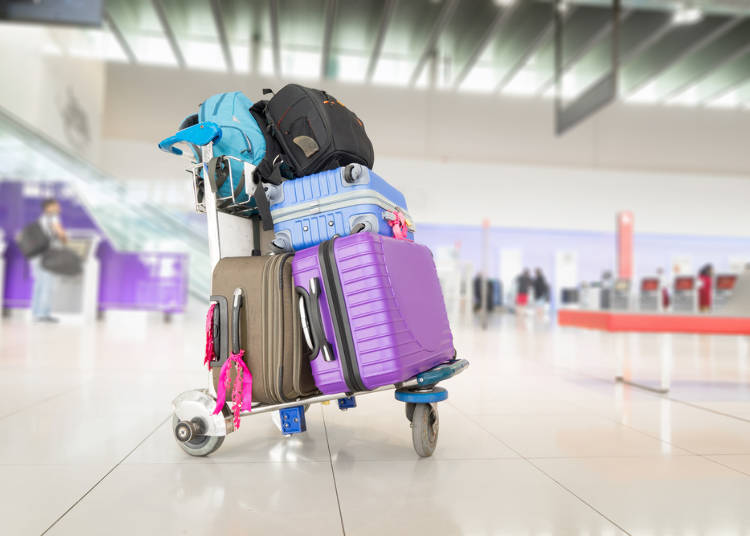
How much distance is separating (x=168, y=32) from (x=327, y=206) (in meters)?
10.8

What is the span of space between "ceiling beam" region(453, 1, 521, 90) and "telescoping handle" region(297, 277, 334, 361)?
945 cm

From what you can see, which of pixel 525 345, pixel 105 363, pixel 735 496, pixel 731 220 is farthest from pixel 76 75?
pixel 731 220

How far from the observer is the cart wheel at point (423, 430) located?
1507 mm

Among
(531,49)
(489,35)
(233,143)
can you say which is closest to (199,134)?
(233,143)

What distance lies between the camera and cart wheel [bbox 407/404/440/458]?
4.94 ft

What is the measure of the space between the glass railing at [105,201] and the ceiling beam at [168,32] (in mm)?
3075

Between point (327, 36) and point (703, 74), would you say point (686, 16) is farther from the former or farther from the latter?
point (327, 36)

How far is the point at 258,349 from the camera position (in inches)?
56.4

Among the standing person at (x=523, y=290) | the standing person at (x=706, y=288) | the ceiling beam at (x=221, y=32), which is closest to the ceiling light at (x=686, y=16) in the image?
the standing person at (x=706, y=288)

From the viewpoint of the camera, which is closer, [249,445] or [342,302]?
[342,302]

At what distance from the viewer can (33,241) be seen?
6.83m

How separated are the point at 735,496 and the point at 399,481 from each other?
0.82 m

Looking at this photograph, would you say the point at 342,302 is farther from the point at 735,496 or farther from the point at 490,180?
the point at 490,180

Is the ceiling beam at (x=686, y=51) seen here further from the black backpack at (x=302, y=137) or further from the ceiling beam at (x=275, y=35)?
the black backpack at (x=302, y=137)
